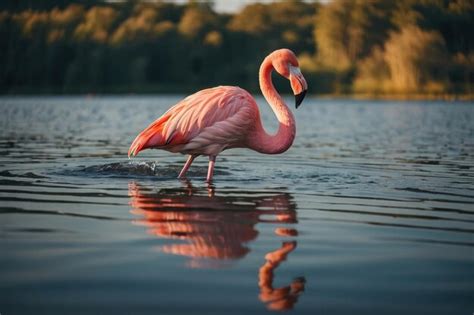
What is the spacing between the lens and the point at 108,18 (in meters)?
91.9

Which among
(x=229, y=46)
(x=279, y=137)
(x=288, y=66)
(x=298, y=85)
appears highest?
(x=229, y=46)

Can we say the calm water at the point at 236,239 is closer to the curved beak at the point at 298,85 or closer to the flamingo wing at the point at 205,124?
the flamingo wing at the point at 205,124

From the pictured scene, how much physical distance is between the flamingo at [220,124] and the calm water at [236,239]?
0.43 metres

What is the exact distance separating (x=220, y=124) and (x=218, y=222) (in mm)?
2608

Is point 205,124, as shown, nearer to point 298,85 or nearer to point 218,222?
point 298,85

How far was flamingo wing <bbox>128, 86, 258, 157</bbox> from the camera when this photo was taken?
7.75m

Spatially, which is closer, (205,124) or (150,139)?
(205,124)

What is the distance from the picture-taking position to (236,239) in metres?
4.68

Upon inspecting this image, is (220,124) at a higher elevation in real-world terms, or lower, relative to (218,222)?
higher

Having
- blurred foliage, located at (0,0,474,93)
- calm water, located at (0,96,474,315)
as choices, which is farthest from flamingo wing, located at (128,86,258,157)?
blurred foliage, located at (0,0,474,93)

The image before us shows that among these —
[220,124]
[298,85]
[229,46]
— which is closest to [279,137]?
[298,85]

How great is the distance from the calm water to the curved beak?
3.14ft

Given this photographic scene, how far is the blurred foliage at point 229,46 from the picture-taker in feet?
197

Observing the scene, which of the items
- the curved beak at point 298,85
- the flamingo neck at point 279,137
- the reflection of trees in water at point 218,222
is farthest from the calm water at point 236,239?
the curved beak at point 298,85
